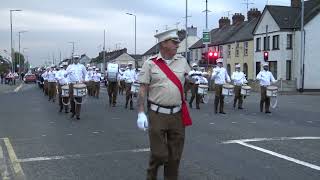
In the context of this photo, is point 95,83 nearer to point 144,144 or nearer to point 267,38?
point 144,144

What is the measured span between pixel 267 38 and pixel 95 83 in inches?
1074

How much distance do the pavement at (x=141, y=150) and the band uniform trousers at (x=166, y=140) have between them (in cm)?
116

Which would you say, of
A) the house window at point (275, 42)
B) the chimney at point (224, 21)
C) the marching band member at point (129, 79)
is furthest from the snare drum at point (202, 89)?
the chimney at point (224, 21)

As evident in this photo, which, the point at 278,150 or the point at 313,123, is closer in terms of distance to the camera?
the point at 278,150

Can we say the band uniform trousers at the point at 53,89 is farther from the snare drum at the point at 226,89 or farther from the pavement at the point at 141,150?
the pavement at the point at 141,150

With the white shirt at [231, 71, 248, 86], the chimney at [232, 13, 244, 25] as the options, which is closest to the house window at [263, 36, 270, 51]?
the chimney at [232, 13, 244, 25]

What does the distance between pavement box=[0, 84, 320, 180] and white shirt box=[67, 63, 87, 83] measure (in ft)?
5.32

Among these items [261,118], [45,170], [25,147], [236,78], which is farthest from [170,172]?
[236,78]

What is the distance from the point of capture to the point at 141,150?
34.5 feet

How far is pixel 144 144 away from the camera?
11.3 m

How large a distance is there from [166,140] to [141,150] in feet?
12.3

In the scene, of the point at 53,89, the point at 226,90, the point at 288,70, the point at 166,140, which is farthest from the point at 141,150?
the point at 288,70

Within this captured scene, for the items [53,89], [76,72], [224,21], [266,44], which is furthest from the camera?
[224,21]

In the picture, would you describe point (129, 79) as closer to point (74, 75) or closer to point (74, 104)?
point (74, 75)
